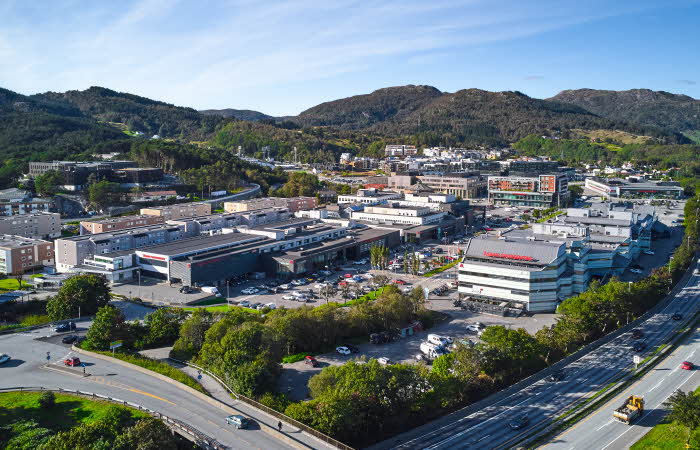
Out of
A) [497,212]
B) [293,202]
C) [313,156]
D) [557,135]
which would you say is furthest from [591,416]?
[557,135]

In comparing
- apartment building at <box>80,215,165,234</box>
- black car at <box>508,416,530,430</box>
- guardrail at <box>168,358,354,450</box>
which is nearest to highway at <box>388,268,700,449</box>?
black car at <box>508,416,530,430</box>

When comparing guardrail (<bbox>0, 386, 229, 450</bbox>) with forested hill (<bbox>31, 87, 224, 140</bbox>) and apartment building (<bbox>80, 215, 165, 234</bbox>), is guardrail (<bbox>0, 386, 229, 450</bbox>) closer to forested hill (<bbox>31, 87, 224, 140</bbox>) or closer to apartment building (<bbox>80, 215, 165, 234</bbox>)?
apartment building (<bbox>80, 215, 165, 234</bbox>)

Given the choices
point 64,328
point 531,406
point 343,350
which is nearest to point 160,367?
point 343,350

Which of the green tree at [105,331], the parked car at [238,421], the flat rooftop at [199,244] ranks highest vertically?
the flat rooftop at [199,244]

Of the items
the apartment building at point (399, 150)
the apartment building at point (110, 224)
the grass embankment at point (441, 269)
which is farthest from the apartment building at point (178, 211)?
the apartment building at point (399, 150)

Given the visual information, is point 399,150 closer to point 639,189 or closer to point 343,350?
point 639,189

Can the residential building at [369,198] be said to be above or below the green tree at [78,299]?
above

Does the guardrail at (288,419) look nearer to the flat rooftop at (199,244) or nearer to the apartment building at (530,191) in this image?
the flat rooftop at (199,244)
